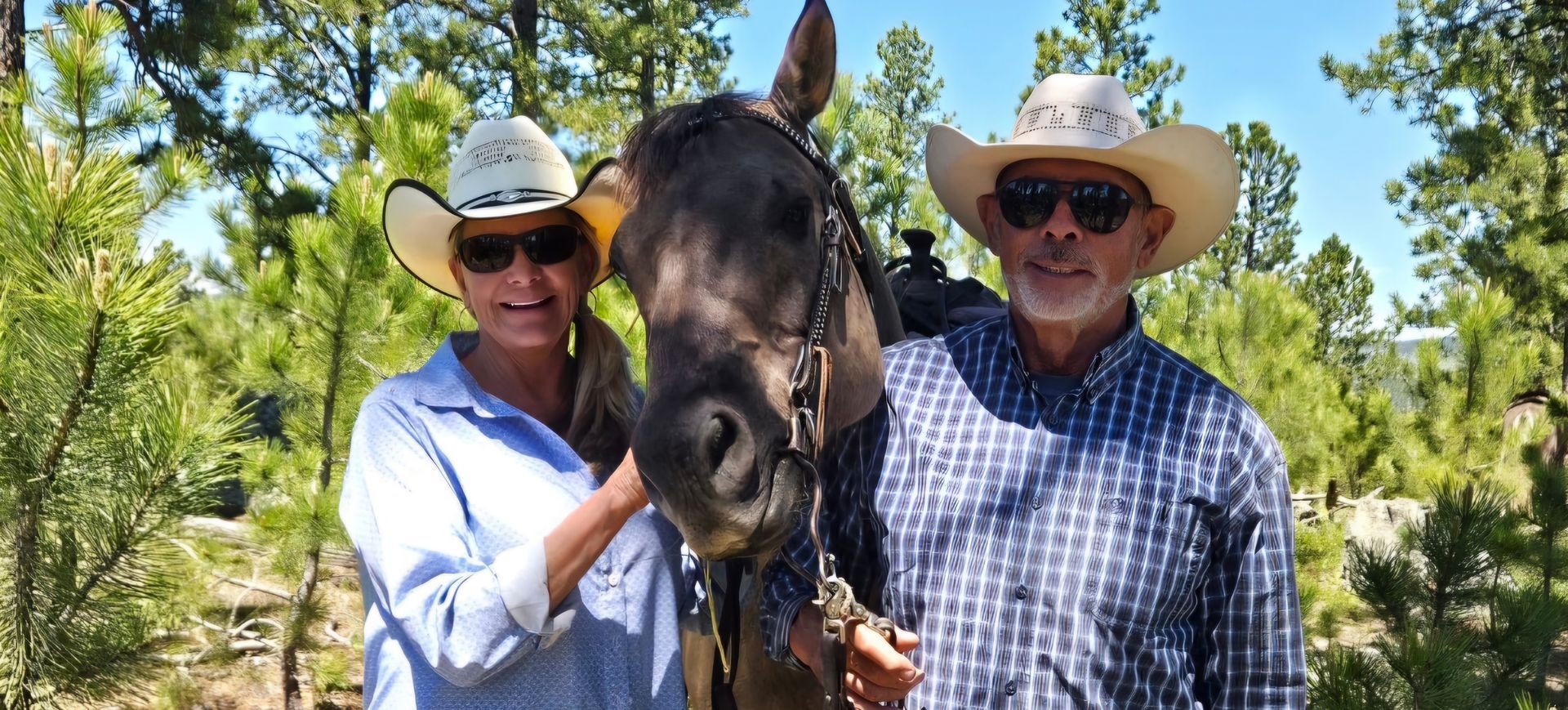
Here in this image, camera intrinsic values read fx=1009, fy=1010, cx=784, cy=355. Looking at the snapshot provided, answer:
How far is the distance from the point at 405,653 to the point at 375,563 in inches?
7.8

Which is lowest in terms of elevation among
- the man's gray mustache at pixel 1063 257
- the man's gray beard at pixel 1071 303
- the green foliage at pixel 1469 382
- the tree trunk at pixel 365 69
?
the man's gray beard at pixel 1071 303

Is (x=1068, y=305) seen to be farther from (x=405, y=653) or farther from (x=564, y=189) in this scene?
(x=405, y=653)

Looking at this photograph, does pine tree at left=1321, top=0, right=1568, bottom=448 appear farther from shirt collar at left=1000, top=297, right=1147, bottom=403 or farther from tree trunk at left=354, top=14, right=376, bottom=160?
tree trunk at left=354, top=14, right=376, bottom=160

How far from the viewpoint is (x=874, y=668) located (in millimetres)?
1757

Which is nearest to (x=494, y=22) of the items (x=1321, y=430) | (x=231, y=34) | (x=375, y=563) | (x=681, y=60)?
(x=681, y=60)

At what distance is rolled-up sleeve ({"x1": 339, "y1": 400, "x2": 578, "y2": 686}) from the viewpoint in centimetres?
175

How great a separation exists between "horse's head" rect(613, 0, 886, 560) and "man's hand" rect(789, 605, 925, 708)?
0.87ft

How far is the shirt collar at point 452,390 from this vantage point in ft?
6.78

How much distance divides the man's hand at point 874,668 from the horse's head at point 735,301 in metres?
0.27

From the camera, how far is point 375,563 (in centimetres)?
191

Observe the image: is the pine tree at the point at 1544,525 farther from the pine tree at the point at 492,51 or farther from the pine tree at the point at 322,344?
the pine tree at the point at 492,51

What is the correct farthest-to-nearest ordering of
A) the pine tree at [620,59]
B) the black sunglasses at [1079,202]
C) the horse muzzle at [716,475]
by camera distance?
the pine tree at [620,59] → the black sunglasses at [1079,202] → the horse muzzle at [716,475]

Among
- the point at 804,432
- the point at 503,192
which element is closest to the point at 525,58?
the point at 503,192

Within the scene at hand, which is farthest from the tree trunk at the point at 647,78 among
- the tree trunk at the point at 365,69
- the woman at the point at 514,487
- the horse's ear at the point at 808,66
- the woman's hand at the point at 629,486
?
the woman's hand at the point at 629,486
